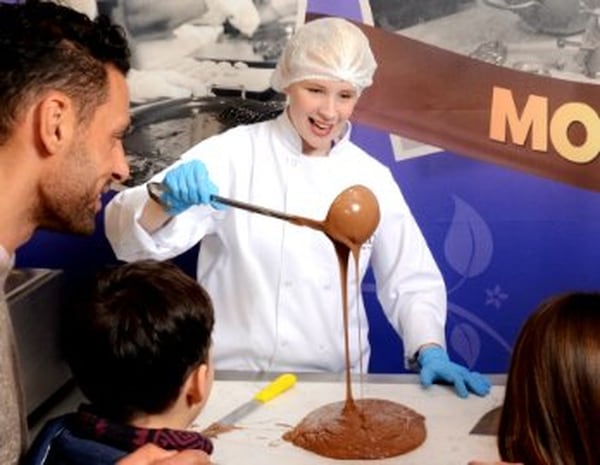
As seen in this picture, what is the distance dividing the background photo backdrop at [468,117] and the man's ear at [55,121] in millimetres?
1128

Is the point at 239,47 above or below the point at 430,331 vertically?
above

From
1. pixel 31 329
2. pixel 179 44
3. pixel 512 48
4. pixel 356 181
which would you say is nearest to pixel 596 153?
pixel 512 48

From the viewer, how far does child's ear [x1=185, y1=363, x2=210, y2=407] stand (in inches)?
42.8

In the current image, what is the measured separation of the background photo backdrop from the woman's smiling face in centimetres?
27

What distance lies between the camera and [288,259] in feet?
6.39

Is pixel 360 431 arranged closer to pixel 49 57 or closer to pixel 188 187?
pixel 188 187

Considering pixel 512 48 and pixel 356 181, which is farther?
pixel 512 48

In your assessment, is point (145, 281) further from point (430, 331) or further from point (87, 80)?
point (430, 331)

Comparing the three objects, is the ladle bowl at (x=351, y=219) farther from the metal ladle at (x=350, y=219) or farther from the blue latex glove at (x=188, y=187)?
the blue latex glove at (x=188, y=187)

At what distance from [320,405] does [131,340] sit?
54 cm

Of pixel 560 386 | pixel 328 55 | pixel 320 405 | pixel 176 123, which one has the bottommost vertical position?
pixel 320 405

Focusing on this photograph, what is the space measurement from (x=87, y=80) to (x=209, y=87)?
3.59ft

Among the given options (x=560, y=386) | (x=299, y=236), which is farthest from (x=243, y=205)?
(x=560, y=386)

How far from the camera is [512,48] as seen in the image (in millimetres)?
2148
